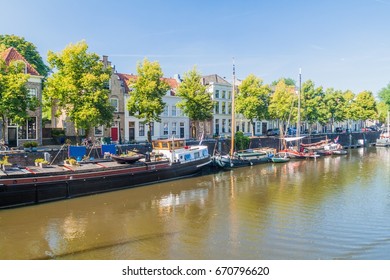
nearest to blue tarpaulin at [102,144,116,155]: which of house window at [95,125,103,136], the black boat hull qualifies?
the black boat hull

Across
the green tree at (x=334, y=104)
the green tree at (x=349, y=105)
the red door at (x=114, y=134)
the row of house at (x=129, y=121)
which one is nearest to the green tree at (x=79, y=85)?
the row of house at (x=129, y=121)

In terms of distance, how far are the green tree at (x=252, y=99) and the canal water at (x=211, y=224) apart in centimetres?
2867

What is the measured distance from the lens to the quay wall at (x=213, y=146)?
3138 cm

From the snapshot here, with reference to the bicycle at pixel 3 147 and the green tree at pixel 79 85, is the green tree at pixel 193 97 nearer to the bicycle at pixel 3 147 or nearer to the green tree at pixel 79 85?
the green tree at pixel 79 85

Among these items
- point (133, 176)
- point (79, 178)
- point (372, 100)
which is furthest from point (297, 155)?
point (372, 100)

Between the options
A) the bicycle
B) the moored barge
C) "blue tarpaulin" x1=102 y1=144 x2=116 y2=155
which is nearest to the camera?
the moored barge

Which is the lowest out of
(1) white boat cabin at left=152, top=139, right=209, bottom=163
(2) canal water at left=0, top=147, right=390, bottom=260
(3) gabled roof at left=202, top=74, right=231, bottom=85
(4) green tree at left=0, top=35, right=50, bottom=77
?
(2) canal water at left=0, top=147, right=390, bottom=260

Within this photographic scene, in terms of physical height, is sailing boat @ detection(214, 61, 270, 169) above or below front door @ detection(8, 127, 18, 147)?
below

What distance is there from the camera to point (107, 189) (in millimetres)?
27781

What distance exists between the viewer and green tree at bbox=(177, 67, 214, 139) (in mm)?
49625

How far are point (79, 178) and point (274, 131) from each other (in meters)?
48.9

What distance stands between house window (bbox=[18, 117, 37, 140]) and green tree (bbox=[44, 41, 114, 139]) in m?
5.21

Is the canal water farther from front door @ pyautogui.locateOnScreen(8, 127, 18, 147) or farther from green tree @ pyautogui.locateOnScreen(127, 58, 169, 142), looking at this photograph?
front door @ pyautogui.locateOnScreen(8, 127, 18, 147)

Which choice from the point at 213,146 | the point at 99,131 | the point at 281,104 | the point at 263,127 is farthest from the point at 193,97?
the point at 263,127
